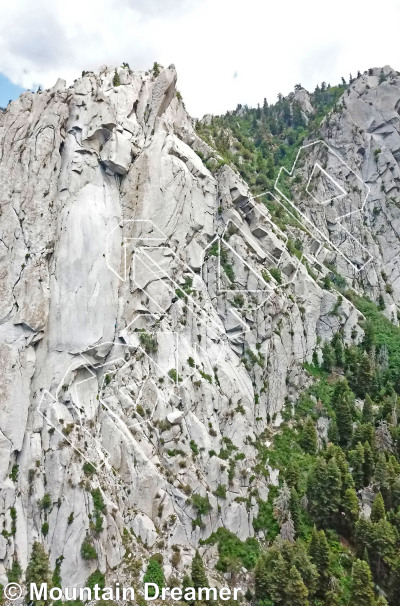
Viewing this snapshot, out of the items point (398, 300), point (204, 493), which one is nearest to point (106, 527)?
point (204, 493)

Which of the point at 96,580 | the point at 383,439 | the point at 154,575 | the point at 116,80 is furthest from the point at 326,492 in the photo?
the point at 116,80

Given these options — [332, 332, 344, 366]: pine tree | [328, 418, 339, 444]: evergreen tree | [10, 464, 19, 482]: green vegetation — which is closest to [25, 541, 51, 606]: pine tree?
[10, 464, 19, 482]: green vegetation

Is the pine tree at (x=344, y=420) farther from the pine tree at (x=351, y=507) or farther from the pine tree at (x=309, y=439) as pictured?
the pine tree at (x=351, y=507)

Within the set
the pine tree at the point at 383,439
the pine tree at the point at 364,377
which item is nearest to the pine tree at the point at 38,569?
the pine tree at the point at 383,439

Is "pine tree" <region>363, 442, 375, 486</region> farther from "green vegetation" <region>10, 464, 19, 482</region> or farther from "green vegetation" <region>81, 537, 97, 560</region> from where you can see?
"green vegetation" <region>10, 464, 19, 482</region>

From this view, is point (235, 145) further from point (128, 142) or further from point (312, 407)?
point (312, 407)
